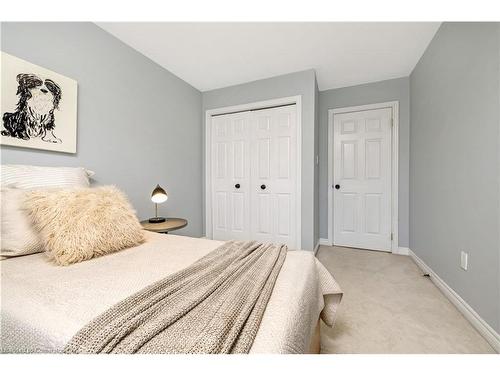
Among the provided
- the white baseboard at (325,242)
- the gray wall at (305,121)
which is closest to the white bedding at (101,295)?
the gray wall at (305,121)

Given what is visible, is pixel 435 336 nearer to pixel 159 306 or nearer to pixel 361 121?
pixel 159 306

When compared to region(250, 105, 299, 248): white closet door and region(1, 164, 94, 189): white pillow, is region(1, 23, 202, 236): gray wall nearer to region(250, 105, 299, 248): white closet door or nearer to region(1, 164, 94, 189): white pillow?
region(1, 164, 94, 189): white pillow

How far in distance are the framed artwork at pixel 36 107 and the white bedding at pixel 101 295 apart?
2.75 feet

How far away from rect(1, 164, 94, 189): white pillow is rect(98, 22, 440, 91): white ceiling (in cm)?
139

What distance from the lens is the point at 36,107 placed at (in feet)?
4.58

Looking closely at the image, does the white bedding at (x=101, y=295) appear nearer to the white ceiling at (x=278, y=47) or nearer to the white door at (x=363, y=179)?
the white ceiling at (x=278, y=47)

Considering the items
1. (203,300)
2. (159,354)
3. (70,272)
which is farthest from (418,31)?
(70,272)

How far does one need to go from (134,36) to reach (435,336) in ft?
10.9

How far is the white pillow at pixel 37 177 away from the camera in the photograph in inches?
44.8

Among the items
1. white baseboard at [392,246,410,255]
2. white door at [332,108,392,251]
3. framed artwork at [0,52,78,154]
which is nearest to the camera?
framed artwork at [0,52,78,154]

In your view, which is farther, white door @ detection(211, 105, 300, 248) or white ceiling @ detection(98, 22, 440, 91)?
white door @ detection(211, 105, 300, 248)

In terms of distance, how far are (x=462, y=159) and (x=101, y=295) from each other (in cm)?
229

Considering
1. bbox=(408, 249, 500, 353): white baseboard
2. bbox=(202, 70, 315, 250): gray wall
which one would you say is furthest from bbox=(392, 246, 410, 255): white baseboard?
bbox=(202, 70, 315, 250): gray wall

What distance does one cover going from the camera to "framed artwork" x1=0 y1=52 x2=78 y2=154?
1281mm
